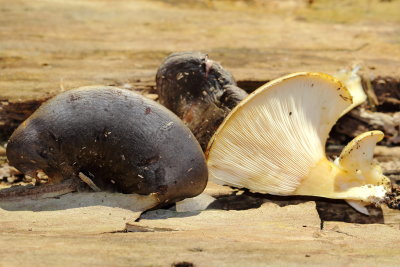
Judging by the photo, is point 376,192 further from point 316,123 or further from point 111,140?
point 111,140

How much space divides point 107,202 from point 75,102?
491 mm

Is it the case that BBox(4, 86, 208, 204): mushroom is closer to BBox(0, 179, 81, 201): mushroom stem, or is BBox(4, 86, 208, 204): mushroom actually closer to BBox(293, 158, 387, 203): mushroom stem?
BBox(0, 179, 81, 201): mushroom stem

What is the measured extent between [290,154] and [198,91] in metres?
0.72

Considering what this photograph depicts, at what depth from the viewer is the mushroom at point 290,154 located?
3.16 m

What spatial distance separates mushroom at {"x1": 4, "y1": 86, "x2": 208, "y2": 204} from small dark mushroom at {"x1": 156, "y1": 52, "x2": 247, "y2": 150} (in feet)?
1.84

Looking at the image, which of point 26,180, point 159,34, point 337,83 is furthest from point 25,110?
point 337,83

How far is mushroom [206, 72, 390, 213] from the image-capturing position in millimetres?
3164

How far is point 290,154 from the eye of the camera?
3238 millimetres

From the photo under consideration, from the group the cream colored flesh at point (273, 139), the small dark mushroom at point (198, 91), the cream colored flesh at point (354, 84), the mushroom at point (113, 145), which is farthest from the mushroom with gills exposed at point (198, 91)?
the cream colored flesh at point (354, 84)

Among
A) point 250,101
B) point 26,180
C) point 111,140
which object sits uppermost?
point 250,101

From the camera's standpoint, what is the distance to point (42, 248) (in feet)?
8.46

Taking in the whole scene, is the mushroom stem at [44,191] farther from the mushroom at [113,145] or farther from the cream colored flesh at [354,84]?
the cream colored flesh at [354,84]

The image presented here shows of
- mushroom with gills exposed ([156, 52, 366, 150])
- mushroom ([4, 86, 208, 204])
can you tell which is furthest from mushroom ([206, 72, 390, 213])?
mushroom with gills exposed ([156, 52, 366, 150])

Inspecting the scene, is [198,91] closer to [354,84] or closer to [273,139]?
[273,139]
